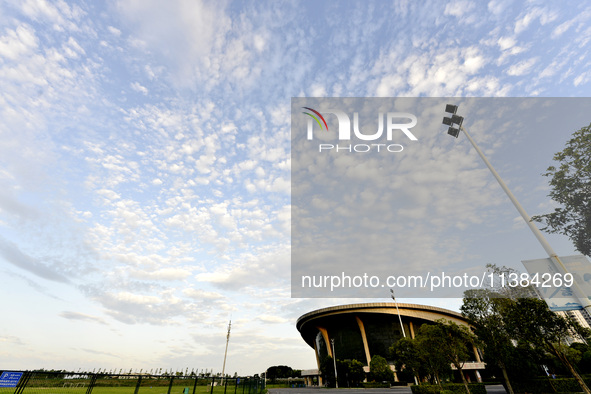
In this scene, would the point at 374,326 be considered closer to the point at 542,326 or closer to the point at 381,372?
the point at 381,372

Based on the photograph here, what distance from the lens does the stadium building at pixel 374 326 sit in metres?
64.1

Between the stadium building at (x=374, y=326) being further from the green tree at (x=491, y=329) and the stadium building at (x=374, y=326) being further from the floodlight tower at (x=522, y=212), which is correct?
the floodlight tower at (x=522, y=212)

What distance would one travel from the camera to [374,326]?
6669 centimetres

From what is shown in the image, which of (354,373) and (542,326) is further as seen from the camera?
(354,373)

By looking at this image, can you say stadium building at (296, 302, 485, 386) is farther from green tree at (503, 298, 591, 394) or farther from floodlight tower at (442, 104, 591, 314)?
floodlight tower at (442, 104, 591, 314)

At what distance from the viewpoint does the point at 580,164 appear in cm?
2198

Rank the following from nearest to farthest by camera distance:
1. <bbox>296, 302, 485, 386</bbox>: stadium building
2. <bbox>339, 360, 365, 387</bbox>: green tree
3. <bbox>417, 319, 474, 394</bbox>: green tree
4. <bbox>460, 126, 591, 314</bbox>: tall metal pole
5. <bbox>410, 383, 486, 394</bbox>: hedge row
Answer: <bbox>460, 126, 591, 314</bbox>: tall metal pole → <bbox>410, 383, 486, 394</bbox>: hedge row → <bbox>417, 319, 474, 394</bbox>: green tree → <bbox>339, 360, 365, 387</bbox>: green tree → <bbox>296, 302, 485, 386</bbox>: stadium building

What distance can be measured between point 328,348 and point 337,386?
17672 millimetres

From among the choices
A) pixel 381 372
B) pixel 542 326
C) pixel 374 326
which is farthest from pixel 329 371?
pixel 542 326

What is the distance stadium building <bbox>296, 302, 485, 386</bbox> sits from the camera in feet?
210

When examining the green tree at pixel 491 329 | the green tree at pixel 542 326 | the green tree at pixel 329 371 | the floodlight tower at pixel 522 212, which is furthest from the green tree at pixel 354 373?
the floodlight tower at pixel 522 212

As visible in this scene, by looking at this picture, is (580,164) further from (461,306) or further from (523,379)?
(523,379)

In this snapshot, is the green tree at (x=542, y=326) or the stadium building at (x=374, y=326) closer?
the green tree at (x=542, y=326)

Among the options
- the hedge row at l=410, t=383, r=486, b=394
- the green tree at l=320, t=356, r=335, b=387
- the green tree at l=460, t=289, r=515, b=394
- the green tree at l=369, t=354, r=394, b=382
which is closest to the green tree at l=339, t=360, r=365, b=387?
the green tree at l=369, t=354, r=394, b=382
